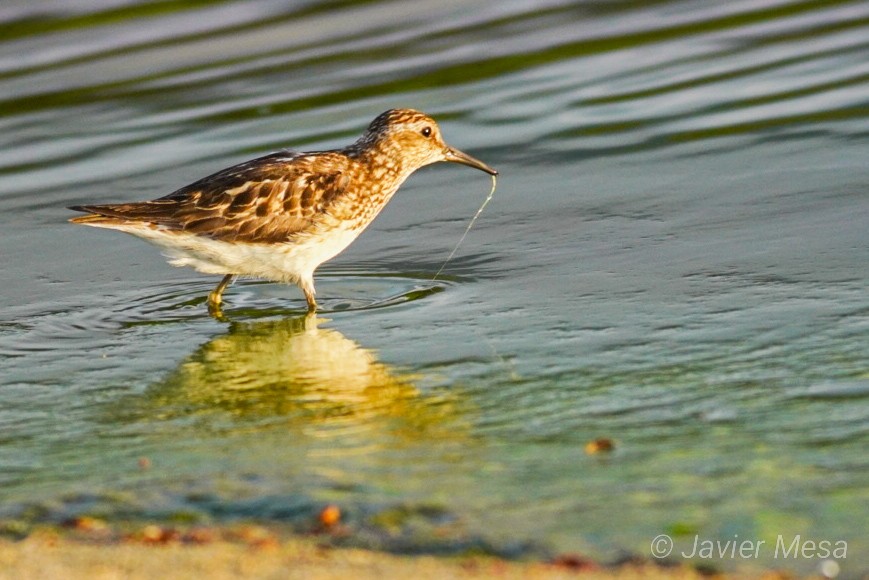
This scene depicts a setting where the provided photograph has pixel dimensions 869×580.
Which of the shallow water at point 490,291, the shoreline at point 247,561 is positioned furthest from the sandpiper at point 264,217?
the shoreline at point 247,561

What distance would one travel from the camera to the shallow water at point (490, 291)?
5531mm

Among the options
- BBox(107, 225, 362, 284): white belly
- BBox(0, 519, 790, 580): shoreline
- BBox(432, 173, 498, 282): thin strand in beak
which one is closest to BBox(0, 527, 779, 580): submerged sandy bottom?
BBox(0, 519, 790, 580): shoreline

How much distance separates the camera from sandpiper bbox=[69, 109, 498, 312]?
8.70 meters

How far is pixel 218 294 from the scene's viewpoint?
8.73 metres

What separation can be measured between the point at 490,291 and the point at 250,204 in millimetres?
1593

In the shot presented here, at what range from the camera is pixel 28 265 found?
945 centimetres

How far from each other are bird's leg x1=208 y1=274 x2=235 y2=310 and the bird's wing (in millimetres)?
235

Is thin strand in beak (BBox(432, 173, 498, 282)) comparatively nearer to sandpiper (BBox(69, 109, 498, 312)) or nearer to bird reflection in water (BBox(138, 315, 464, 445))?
sandpiper (BBox(69, 109, 498, 312))

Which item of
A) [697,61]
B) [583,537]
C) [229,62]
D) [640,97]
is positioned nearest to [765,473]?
[583,537]

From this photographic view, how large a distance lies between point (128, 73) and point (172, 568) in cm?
1023

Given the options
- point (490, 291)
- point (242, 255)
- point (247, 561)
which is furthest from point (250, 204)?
point (247, 561)

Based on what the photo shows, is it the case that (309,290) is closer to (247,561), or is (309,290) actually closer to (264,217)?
(264,217)

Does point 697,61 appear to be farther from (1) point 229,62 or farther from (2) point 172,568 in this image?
(2) point 172,568

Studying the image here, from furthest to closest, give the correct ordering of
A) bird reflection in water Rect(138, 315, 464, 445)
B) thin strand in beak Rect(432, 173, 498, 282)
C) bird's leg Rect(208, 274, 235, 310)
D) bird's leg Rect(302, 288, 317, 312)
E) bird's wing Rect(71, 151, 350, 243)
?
thin strand in beak Rect(432, 173, 498, 282)
bird's wing Rect(71, 151, 350, 243)
bird's leg Rect(208, 274, 235, 310)
bird's leg Rect(302, 288, 317, 312)
bird reflection in water Rect(138, 315, 464, 445)
